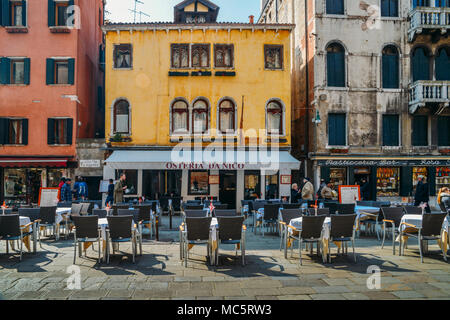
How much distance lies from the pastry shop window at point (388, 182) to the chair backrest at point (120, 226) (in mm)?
14816

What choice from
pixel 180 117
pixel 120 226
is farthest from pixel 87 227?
pixel 180 117

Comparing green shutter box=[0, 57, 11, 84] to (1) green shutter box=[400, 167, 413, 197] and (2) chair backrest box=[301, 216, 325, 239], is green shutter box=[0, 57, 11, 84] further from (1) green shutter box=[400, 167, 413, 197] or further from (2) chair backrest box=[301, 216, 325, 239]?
(1) green shutter box=[400, 167, 413, 197]

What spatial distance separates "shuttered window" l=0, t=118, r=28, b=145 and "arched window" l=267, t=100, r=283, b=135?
41.4 feet

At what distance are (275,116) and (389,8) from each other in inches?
340

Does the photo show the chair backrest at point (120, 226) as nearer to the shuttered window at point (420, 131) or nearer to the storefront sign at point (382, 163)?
the storefront sign at point (382, 163)

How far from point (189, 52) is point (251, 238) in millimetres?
11253

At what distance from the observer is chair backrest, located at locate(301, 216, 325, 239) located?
22.8 ft

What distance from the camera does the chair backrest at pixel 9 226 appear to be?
7.20m

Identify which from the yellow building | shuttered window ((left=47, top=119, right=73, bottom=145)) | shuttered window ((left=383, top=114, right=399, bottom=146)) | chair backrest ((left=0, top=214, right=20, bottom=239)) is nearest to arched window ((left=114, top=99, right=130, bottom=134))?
the yellow building

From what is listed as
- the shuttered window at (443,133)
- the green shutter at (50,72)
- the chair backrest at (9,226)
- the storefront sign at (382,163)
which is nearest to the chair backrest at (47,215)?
the chair backrest at (9,226)

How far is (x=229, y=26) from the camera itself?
17.2m

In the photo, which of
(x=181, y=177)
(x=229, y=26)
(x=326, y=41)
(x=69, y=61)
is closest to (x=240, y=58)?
(x=229, y=26)

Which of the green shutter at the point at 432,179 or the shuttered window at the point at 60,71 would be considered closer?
the shuttered window at the point at 60,71

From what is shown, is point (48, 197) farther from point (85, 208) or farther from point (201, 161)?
point (201, 161)
